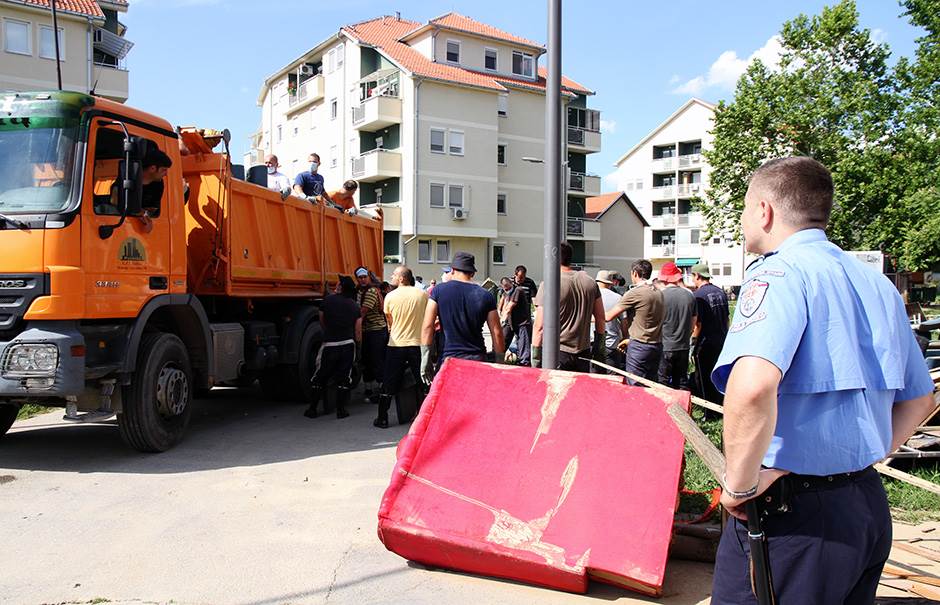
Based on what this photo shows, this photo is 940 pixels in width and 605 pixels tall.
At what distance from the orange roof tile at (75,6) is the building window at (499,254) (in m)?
22.2

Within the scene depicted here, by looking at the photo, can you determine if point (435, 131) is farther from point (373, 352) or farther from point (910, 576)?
point (910, 576)

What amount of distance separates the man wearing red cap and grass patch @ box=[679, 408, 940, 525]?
2.43m

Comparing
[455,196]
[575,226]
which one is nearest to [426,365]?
[455,196]

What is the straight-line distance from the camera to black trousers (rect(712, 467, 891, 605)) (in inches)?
84.9

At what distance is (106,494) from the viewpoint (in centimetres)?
614

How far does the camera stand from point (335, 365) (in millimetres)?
9570

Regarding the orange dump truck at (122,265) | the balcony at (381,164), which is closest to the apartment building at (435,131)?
the balcony at (381,164)

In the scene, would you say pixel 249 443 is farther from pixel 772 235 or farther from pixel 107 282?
pixel 772 235

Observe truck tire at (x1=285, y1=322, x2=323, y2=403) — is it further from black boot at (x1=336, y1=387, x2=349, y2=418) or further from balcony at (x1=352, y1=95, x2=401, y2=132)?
balcony at (x1=352, y1=95, x2=401, y2=132)

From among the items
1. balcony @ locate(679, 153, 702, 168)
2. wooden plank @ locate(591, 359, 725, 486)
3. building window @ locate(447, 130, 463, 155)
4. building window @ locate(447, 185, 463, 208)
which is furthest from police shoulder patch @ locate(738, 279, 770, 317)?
balcony @ locate(679, 153, 702, 168)

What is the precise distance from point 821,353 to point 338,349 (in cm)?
787

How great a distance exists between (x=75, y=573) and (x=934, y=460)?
6705 millimetres

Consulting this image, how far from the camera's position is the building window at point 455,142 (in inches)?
1554

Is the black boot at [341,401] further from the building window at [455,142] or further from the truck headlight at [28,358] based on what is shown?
the building window at [455,142]
